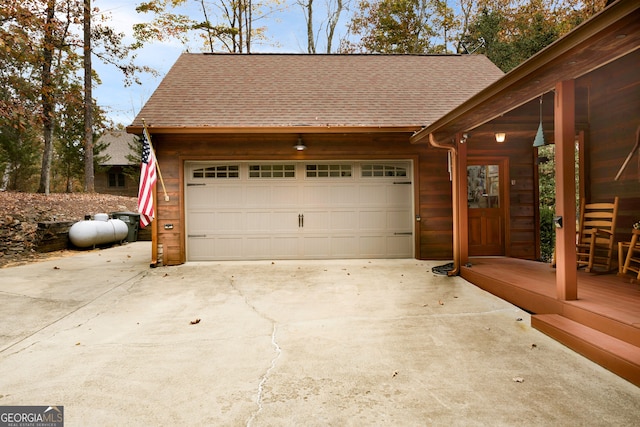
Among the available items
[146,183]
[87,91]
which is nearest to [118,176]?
[87,91]

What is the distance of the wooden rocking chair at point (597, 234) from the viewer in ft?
14.2

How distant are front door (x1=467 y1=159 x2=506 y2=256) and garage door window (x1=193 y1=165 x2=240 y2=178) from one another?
4.54 meters

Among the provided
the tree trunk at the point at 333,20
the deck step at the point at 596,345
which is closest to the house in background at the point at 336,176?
the deck step at the point at 596,345

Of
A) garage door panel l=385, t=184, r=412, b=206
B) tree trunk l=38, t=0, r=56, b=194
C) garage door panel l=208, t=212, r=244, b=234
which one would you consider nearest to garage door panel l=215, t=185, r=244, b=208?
garage door panel l=208, t=212, r=244, b=234

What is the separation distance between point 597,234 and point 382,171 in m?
3.62

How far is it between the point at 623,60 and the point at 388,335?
4.39 metres

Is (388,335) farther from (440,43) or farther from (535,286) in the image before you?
(440,43)

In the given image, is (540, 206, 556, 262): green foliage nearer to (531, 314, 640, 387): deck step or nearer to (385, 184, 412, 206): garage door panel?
(385, 184, 412, 206): garage door panel

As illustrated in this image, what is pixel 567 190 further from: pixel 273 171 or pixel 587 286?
pixel 273 171

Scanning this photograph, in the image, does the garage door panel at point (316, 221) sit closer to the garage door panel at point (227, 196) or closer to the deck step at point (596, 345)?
the garage door panel at point (227, 196)

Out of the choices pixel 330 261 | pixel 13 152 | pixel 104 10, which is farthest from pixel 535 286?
pixel 13 152

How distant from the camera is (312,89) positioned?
809 centimetres

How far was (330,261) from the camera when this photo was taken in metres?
6.92

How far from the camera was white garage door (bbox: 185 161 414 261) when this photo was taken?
6996 millimetres
